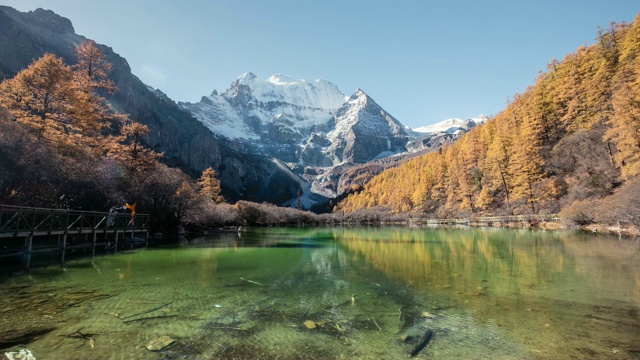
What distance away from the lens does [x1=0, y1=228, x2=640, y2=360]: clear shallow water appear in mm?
4961

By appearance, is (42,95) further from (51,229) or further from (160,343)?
(160,343)

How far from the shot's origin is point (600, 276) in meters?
10.1

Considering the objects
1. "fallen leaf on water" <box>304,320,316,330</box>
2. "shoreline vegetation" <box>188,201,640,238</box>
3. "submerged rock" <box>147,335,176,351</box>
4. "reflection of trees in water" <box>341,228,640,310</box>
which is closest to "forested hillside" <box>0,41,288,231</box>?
"shoreline vegetation" <box>188,201,640,238</box>

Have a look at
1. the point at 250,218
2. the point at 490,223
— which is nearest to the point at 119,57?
the point at 250,218

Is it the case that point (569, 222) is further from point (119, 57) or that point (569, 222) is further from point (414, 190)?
point (119, 57)

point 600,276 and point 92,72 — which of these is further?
point 92,72

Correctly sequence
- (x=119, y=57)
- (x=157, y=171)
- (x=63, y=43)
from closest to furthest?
(x=157, y=171) → (x=63, y=43) → (x=119, y=57)

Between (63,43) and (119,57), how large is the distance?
18.6 meters

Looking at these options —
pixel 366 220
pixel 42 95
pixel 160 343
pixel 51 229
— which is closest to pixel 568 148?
pixel 160 343

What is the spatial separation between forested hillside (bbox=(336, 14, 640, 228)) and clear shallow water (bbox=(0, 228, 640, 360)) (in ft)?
70.0

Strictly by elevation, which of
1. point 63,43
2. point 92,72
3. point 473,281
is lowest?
point 473,281

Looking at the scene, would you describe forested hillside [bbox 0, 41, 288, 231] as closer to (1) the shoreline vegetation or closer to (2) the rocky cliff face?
(1) the shoreline vegetation

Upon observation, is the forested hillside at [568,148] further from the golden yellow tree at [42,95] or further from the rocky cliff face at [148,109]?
the rocky cliff face at [148,109]

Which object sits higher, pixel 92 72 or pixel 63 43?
pixel 63 43
